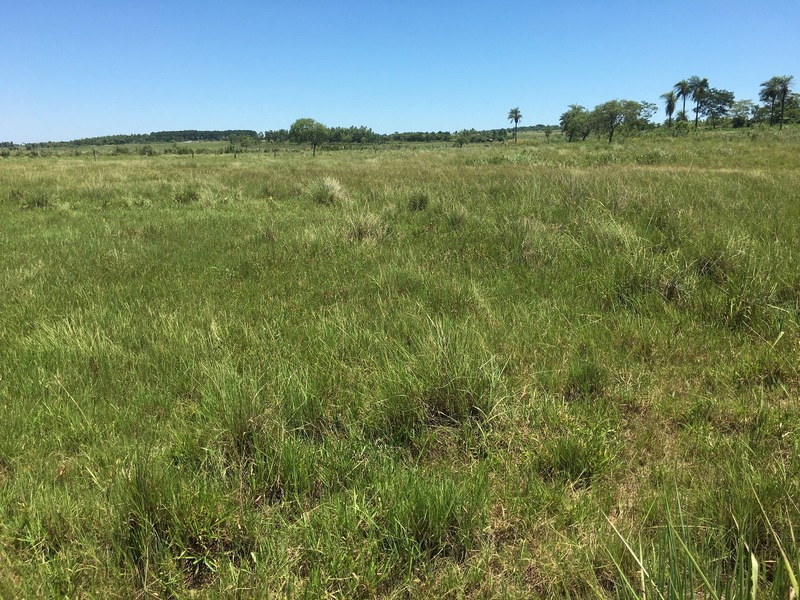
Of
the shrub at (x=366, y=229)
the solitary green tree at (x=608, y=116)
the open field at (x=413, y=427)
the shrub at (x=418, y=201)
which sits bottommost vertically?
the open field at (x=413, y=427)

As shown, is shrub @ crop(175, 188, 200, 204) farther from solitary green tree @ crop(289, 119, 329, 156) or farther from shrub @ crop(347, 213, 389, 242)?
solitary green tree @ crop(289, 119, 329, 156)

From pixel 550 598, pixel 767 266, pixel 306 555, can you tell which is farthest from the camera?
pixel 767 266

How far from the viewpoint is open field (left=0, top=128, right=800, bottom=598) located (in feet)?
4.91

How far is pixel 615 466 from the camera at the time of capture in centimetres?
195

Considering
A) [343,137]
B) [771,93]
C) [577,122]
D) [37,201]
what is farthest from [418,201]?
[343,137]

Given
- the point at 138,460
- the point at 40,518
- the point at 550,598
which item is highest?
the point at 138,460

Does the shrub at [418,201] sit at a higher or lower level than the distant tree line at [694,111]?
lower

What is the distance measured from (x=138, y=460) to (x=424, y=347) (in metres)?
1.58

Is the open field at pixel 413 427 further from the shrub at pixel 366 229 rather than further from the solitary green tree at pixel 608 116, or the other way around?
the solitary green tree at pixel 608 116

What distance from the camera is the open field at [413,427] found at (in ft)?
4.91

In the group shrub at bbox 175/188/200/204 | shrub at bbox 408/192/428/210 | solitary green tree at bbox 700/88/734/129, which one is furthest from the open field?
solitary green tree at bbox 700/88/734/129

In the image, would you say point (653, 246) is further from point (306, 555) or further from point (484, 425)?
point (306, 555)

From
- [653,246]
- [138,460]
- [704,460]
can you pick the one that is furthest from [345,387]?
[653,246]

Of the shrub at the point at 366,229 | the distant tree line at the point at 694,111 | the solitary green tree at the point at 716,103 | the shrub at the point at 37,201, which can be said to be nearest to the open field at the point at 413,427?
the shrub at the point at 366,229
